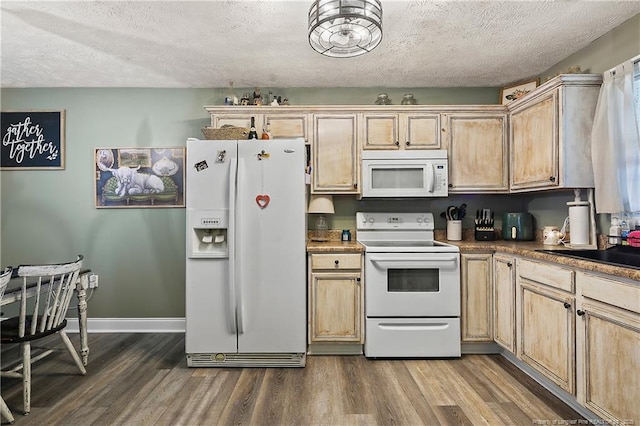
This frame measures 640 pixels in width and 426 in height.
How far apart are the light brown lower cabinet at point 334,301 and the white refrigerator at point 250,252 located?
0.19 metres

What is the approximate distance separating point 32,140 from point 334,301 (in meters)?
3.42

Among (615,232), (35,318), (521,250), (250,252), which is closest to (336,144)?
(250,252)

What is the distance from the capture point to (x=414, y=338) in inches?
107

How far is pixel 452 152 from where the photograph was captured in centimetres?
313

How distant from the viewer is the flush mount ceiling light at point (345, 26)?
168cm

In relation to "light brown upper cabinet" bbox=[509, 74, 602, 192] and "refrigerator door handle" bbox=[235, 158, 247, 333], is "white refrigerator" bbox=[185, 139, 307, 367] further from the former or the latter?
"light brown upper cabinet" bbox=[509, 74, 602, 192]

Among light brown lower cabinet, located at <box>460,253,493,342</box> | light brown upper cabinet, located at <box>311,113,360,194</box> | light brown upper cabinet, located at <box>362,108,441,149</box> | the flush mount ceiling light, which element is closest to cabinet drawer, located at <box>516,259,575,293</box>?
light brown lower cabinet, located at <box>460,253,493,342</box>

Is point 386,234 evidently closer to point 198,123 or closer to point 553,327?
point 553,327

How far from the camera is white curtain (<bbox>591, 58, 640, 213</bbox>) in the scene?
212 centimetres

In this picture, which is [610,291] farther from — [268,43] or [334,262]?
[268,43]

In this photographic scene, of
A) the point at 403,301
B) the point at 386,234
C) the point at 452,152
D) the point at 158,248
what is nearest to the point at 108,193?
the point at 158,248

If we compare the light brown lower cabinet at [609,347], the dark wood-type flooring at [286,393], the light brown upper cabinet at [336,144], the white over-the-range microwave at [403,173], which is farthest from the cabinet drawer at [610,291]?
the light brown upper cabinet at [336,144]

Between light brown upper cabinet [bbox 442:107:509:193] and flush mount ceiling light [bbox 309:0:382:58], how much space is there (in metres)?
1.53

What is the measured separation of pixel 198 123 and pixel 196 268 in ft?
5.31
